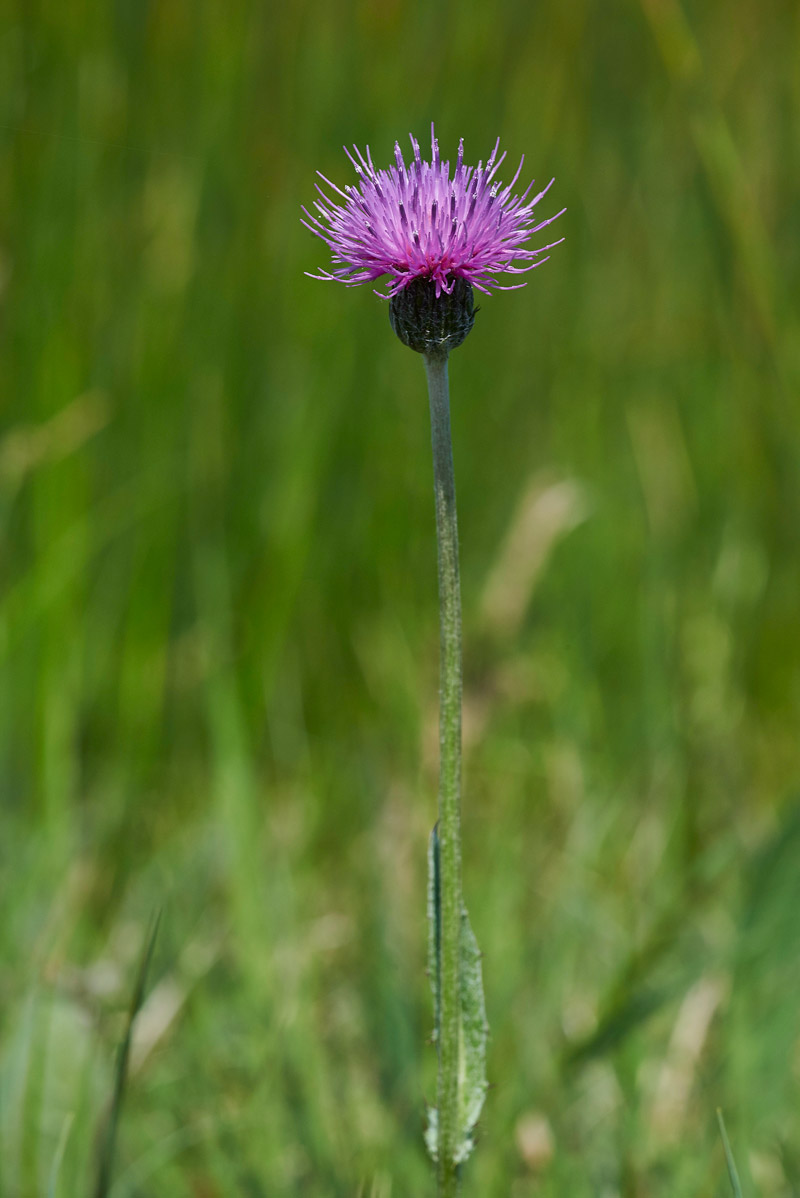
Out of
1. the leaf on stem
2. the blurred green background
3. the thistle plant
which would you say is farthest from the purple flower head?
the blurred green background

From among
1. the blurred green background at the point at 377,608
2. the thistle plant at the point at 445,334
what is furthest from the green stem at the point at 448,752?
the blurred green background at the point at 377,608

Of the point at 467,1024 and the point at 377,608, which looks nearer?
the point at 467,1024

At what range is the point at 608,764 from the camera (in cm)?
231

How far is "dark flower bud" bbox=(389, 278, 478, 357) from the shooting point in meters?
0.88

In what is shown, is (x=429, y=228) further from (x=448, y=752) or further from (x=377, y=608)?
(x=377, y=608)

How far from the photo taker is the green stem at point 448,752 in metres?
0.85

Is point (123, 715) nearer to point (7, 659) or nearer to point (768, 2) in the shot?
point (7, 659)

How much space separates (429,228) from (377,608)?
6.22ft

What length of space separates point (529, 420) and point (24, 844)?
77.0 inches

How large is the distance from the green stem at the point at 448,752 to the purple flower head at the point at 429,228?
10cm

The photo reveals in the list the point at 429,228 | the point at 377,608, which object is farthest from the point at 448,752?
the point at 377,608

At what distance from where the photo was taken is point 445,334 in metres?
0.88

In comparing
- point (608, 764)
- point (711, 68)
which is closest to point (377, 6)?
point (711, 68)

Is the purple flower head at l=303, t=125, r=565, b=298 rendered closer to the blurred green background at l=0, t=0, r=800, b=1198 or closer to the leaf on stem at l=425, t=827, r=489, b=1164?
the leaf on stem at l=425, t=827, r=489, b=1164
